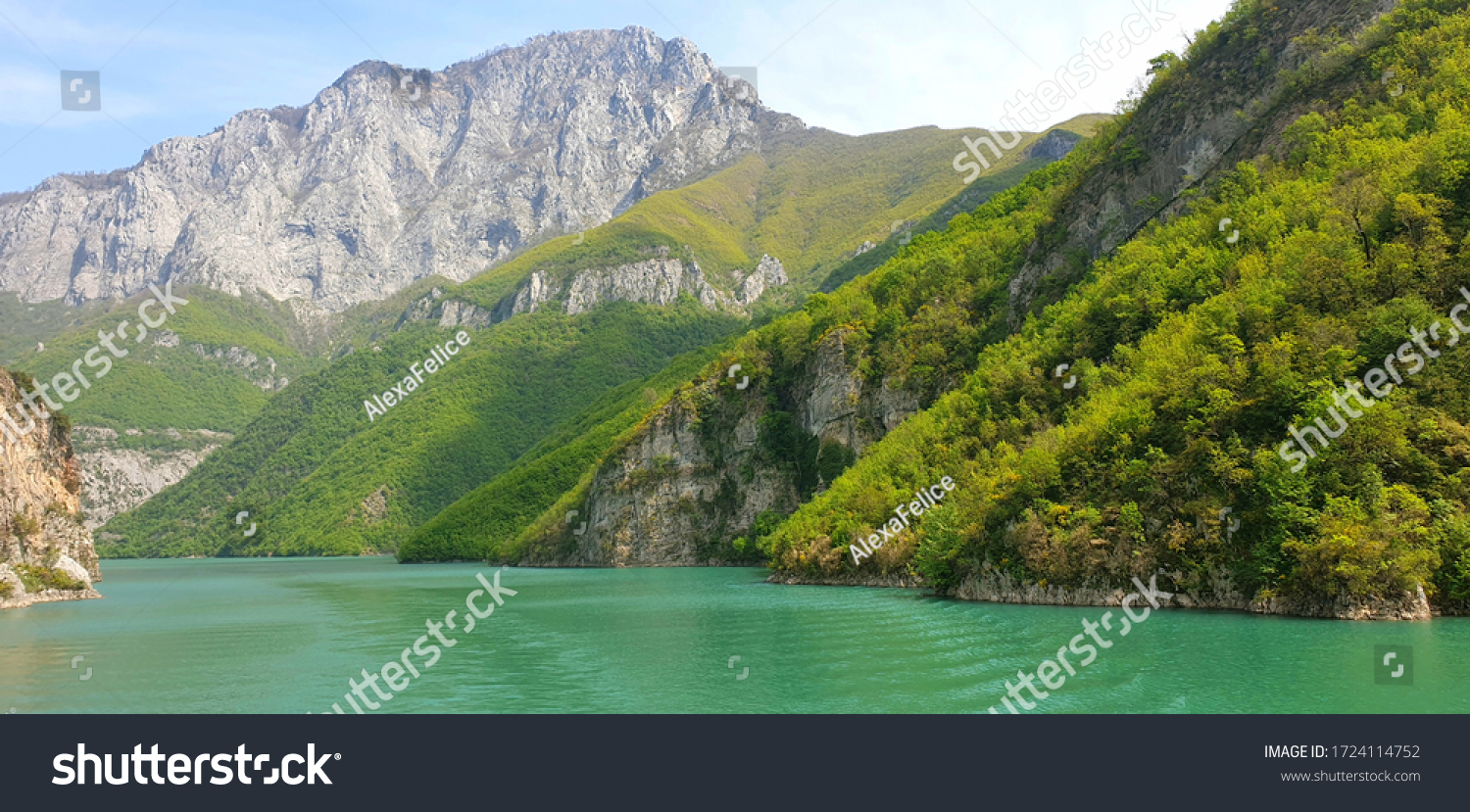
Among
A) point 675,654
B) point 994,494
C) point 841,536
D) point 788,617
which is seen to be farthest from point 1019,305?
point 675,654

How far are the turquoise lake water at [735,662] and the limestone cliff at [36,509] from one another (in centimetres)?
1353

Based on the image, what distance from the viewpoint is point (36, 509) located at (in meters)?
68.8

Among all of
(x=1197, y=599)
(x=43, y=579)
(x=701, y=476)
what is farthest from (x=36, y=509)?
(x=1197, y=599)

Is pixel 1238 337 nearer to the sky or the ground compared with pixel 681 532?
nearer to the sky

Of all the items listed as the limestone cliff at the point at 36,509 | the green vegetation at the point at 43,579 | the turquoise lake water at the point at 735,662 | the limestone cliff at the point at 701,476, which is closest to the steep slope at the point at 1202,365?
the turquoise lake water at the point at 735,662

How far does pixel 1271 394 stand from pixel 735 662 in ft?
85.3

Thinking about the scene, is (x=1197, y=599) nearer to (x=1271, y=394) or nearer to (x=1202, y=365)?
(x=1271, y=394)

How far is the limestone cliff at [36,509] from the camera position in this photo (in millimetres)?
64875

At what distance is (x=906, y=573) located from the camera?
6188cm

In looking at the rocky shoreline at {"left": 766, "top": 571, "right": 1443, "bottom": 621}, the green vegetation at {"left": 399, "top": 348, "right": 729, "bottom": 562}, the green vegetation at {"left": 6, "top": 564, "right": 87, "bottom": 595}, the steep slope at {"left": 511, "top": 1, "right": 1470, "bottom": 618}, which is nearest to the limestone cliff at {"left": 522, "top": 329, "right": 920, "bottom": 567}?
the steep slope at {"left": 511, "top": 1, "right": 1470, "bottom": 618}

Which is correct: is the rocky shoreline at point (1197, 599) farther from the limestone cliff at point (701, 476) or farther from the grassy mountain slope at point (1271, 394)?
the limestone cliff at point (701, 476)

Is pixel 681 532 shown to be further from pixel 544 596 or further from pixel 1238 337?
pixel 1238 337
